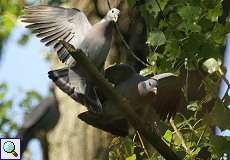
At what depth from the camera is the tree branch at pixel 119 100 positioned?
6.67ft

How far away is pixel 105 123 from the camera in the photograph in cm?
246

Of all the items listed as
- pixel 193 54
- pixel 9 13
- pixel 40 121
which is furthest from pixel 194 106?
pixel 9 13

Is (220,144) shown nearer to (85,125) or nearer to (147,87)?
(147,87)

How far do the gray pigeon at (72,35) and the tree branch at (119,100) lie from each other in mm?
203

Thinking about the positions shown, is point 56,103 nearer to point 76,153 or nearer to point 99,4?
point 76,153

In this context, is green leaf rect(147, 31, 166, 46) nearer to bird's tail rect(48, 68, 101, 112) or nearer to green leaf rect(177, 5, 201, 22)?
green leaf rect(177, 5, 201, 22)

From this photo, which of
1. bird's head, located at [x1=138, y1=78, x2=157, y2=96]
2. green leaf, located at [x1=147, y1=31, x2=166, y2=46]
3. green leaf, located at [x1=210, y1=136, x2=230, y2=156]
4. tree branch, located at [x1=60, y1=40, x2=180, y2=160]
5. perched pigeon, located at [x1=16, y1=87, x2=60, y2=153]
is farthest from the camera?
perched pigeon, located at [x1=16, y1=87, x2=60, y2=153]

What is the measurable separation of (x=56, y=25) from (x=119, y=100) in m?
0.58

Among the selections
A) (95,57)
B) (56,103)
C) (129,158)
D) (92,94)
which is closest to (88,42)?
(95,57)

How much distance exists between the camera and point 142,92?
233cm

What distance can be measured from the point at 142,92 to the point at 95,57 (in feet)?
0.79

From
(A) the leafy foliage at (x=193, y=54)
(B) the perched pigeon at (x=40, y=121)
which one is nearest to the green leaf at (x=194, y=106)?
(A) the leafy foliage at (x=193, y=54)

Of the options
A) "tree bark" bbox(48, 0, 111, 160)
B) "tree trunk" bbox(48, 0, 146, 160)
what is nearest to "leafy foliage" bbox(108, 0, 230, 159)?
"tree trunk" bbox(48, 0, 146, 160)

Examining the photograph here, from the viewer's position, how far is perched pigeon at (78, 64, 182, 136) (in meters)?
2.33
